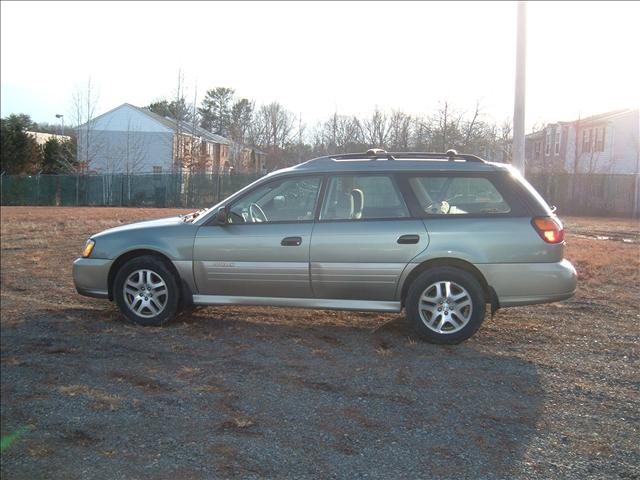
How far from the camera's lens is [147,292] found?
20.5 ft

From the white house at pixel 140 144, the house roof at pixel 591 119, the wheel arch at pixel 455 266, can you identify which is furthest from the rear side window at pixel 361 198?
the white house at pixel 140 144

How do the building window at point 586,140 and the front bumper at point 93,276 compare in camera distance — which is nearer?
the front bumper at point 93,276

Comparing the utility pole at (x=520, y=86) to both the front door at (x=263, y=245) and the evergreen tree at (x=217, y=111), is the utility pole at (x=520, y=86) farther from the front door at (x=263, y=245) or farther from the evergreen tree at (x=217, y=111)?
the evergreen tree at (x=217, y=111)

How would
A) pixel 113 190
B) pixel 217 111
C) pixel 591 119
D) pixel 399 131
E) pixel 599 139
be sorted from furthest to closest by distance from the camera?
pixel 217 111, pixel 599 139, pixel 113 190, pixel 591 119, pixel 399 131

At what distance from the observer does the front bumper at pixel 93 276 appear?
6.36 meters

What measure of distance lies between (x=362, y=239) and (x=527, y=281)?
60.7 inches

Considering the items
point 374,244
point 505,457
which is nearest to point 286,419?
point 505,457

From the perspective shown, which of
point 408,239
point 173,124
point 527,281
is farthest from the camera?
point 173,124

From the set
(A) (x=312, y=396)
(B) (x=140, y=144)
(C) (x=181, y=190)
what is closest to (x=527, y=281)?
(A) (x=312, y=396)

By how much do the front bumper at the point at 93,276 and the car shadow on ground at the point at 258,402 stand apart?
322 mm

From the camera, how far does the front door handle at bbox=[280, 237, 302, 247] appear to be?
19.5ft

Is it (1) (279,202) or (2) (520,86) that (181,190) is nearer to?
(2) (520,86)

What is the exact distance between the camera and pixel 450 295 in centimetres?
571

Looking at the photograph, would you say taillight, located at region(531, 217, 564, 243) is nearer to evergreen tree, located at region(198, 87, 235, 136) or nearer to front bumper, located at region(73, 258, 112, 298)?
front bumper, located at region(73, 258, 112, 298)
